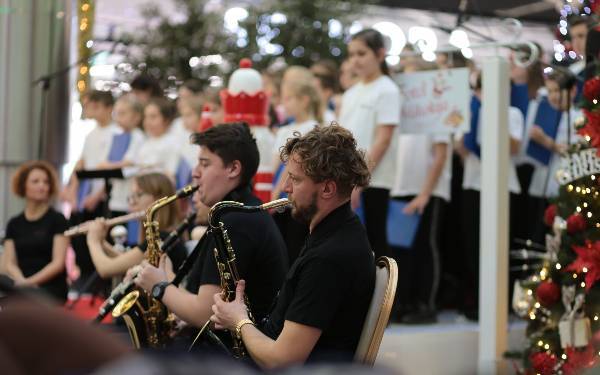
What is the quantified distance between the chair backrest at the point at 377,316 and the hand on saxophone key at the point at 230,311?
0.45 m

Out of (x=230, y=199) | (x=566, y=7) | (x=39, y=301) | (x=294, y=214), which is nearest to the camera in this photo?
(x=39, y=301)

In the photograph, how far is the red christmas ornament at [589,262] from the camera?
488 centimetres

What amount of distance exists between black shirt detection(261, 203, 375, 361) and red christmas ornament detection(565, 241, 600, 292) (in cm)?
167

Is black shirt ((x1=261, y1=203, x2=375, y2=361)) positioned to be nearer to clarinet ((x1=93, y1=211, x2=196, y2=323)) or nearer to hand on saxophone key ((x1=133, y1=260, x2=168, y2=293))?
hand on saxophone key ((x1=133, y1=260, x2=168, y2=293))

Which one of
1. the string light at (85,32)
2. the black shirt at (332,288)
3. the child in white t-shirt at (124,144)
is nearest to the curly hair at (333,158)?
the black shirt at (332,288)

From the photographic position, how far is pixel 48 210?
716 centimetres

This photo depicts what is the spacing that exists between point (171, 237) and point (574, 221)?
1.89 meters

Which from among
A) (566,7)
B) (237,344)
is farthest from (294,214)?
(566,7)

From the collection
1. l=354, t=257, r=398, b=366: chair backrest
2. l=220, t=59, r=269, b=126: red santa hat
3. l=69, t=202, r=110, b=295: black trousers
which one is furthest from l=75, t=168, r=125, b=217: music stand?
l=354, t=257, r=398, b=366: chair backrest

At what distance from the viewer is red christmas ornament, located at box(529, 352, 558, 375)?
5.23m

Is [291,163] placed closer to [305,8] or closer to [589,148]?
[589,148]

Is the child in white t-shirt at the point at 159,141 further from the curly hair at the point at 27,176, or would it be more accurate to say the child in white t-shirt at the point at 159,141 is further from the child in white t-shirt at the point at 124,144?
the curly hair at the point at 27,176

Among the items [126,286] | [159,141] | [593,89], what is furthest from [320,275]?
[159,141]

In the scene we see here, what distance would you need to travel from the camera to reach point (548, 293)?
5.51 m
